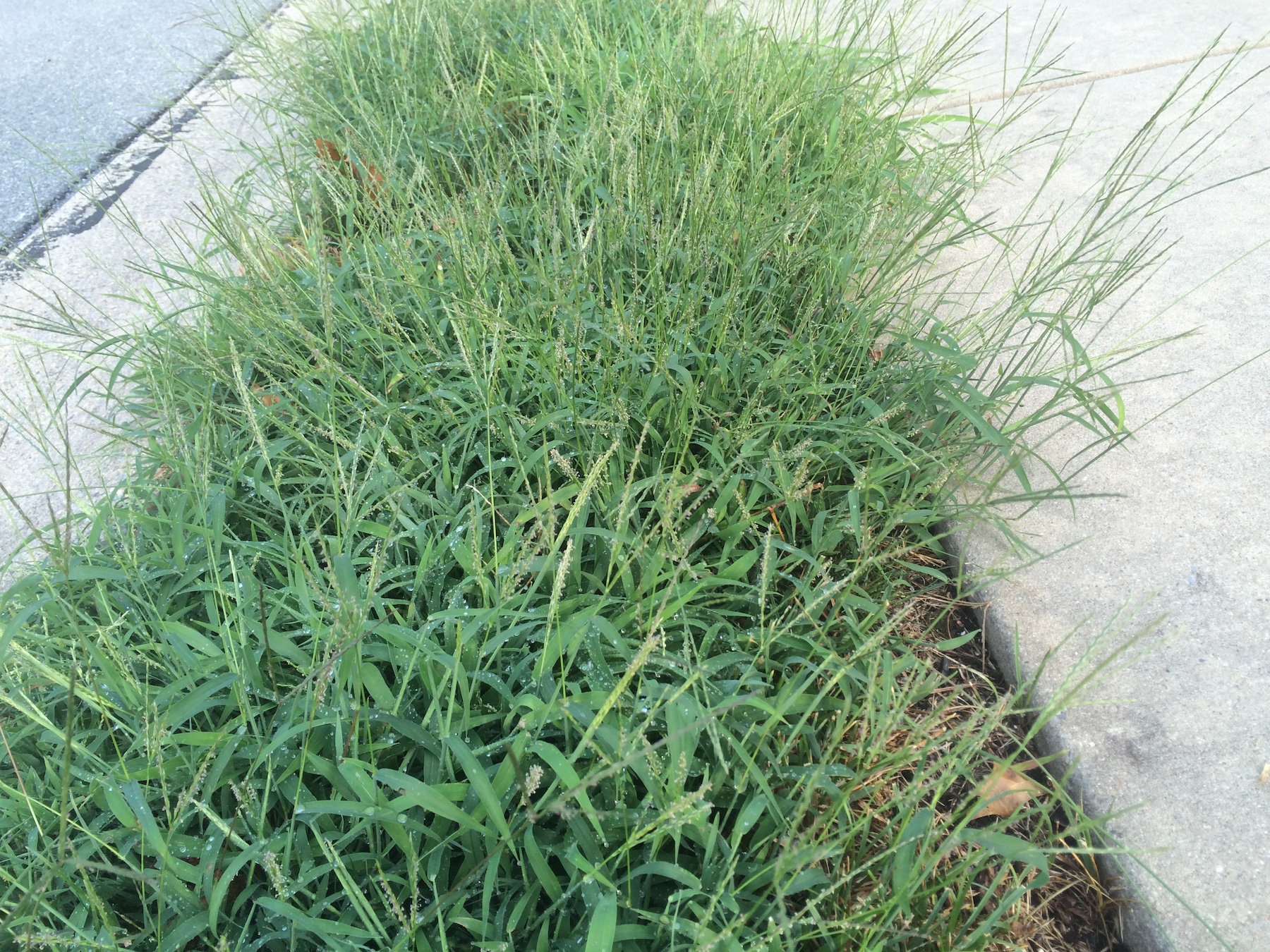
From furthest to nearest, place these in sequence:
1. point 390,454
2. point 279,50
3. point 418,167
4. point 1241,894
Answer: point 279,50 → point 418,167 → point 390,454 → point 1241,894

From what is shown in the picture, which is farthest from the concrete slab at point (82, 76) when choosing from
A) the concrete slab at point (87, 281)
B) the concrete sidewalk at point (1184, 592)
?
the concrete sidewalk at point (1184, 592)

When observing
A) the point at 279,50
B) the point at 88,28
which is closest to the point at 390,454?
the point at 279,50

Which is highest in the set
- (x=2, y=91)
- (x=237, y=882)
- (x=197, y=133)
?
(x=2, y=91)

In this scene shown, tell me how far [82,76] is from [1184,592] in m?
3.94

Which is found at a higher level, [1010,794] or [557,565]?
[557,565]

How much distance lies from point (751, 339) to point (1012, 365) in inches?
23.5

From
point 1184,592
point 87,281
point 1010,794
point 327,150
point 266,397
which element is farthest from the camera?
point 327,150

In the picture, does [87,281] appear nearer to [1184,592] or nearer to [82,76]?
[82,76]

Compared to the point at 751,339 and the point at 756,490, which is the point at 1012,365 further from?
the point at 756,490

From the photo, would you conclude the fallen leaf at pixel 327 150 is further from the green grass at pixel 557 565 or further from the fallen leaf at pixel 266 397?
the fallen leaf at pixel 266 397

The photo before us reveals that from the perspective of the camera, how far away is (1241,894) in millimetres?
1094

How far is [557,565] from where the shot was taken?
1.33m

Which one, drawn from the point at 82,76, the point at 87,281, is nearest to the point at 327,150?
the point at 87,281

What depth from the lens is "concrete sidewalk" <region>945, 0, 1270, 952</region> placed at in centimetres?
113
